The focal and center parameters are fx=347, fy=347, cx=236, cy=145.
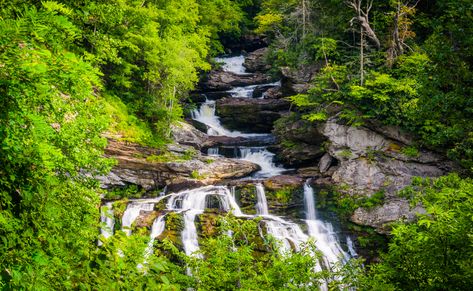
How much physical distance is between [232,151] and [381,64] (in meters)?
10.4

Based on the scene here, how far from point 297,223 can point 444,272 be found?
10237 millimetres

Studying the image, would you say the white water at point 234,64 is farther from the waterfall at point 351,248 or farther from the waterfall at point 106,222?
the waterfall at point 351,248

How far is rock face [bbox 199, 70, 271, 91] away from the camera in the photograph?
31.9m

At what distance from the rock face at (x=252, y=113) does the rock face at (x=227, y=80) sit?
4304 millimetres

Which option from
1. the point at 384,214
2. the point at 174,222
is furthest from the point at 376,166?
the point at 174,222

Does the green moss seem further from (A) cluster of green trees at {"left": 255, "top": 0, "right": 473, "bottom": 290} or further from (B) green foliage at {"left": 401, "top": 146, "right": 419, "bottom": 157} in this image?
(B) green foliage at {"left": 401, "top": 146, "right": 419, "bottom": 157}

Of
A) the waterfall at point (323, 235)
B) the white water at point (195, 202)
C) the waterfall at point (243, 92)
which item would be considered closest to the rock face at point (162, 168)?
the white water at point (195, 202)

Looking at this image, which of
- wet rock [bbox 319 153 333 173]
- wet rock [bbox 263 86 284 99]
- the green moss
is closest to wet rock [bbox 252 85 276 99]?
wet rock [bbox 263 86 284 99]

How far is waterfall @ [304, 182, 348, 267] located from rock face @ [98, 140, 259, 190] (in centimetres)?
482

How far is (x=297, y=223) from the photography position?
14938 millimetres

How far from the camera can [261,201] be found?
650 inches

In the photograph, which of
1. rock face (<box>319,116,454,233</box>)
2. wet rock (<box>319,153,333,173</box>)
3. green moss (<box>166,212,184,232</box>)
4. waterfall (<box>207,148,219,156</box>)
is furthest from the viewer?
waterfall (<box>207,148,219,156</box>)

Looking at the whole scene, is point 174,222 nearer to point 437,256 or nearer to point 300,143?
point 300,143

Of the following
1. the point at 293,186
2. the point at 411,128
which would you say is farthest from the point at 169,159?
the point at 411,128
